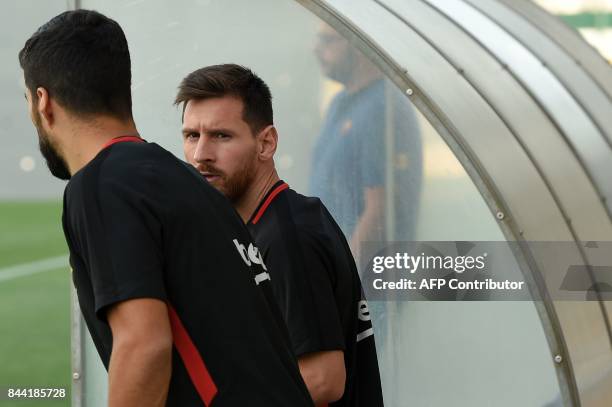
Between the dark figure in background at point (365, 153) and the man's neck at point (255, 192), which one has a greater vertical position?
the dark figure in background at point (365, 153)

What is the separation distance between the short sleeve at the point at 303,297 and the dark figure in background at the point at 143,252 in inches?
21.2

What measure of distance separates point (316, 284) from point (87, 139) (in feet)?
2.88

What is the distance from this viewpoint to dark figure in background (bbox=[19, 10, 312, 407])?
2.30m

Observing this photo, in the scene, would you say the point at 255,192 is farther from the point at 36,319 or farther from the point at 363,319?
the point at 36,319

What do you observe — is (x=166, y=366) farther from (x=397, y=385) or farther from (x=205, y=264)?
(x=397, y=385)

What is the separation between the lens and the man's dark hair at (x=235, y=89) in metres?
3.67

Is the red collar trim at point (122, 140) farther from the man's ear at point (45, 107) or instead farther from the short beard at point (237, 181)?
the short beard at point (237, 181)

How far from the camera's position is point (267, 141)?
368 cm

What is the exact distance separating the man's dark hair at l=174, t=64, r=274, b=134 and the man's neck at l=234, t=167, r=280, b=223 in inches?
7.1

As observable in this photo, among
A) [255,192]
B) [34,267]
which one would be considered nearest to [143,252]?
[255,192]

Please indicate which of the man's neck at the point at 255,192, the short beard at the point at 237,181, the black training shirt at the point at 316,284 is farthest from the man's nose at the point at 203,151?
the black training shirt at the point at 316,284

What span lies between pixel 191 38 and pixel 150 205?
2409mm

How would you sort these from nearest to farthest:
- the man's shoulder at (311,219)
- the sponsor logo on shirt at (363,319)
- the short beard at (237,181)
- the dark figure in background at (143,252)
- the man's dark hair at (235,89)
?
the dark figure in background at (143,252)
the man's shoulder at (311,219)
the sponsor logo on shirt at (363,319)
the short beard at (237,181)
the man's dark hair at (235,89)

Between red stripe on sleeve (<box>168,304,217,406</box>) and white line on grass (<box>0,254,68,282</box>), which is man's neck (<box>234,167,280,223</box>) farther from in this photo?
white line on grass (<box>0,254,68,282</box>)
